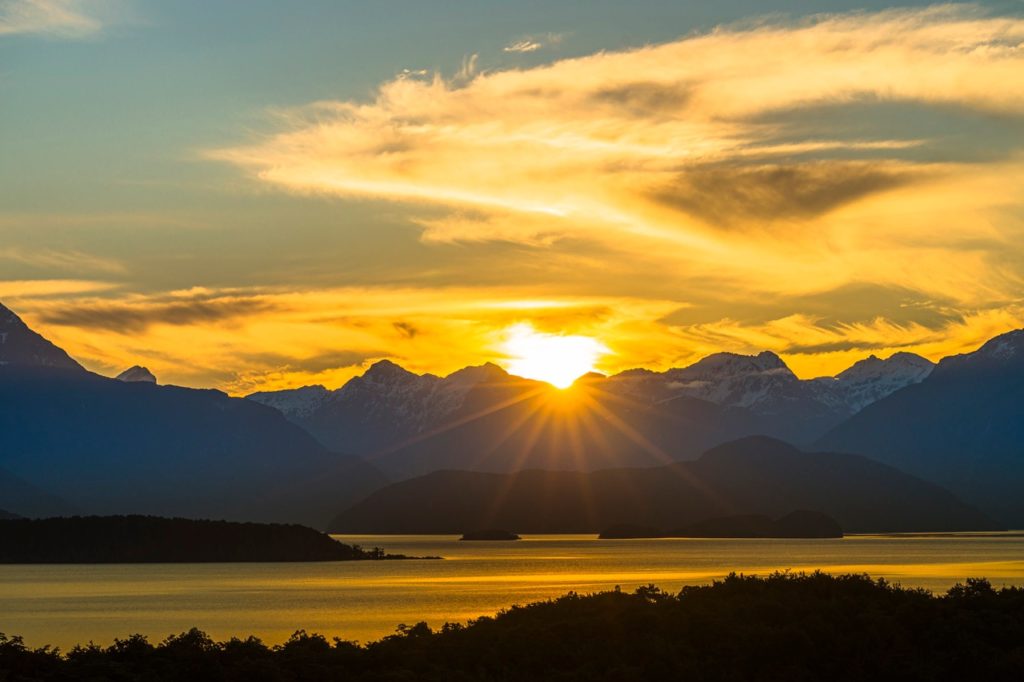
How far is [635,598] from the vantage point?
80500 millimetres

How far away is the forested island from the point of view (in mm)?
67312

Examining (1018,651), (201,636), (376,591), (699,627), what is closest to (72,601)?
(376,591)

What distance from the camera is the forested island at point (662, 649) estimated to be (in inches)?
2650

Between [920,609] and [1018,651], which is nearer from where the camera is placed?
[1018,651]

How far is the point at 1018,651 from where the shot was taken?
6712 centimetres

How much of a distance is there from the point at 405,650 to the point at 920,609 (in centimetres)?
→ 2822

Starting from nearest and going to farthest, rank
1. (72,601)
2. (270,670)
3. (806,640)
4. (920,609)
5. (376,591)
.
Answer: (270,670), (806,640), (920,609), (72,601), (376,591)

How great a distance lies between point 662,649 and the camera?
69625 millimetres

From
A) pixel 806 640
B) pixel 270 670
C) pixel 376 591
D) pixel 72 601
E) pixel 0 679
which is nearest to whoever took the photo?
pixel 0 679

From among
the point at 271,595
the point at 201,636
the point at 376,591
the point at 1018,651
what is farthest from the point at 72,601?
the point at 1018,651

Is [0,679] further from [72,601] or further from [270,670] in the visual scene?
[72,601]

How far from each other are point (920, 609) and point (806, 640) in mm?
9205

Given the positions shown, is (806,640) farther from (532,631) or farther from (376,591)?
(376,591)

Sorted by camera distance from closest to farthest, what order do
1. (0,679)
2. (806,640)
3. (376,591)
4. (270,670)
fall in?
(0,679), (270,670), (806,640), (376,591)
